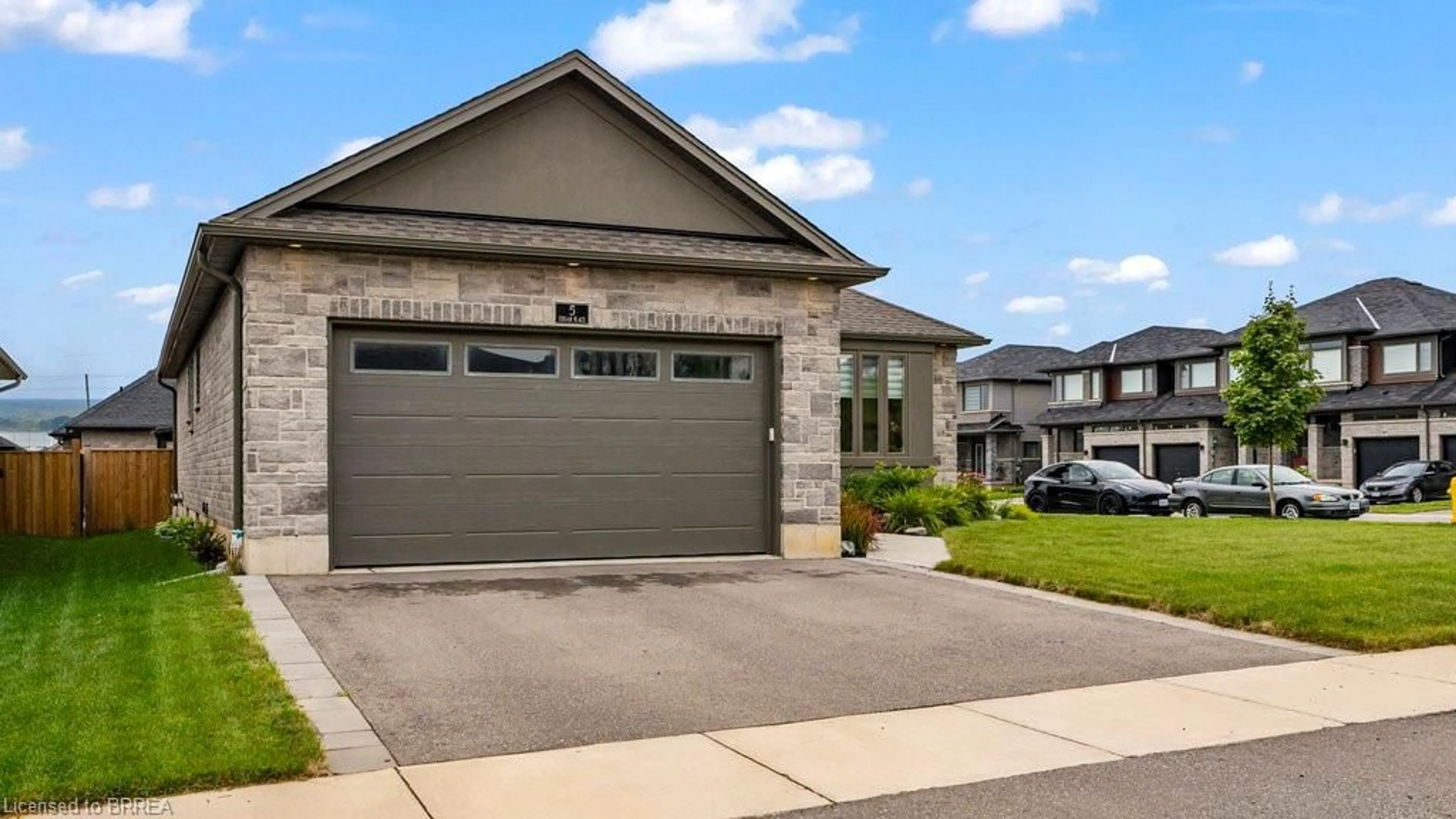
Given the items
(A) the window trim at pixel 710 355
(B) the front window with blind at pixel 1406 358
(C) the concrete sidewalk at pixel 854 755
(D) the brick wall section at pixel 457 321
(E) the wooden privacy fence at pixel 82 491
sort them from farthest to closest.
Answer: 1. (B) the front window with blind at pixel 1406 358
2. (E) the wooden privacy fence at pixel 82 491
3. (A) the window trim at pixel 710 355
4. (D) the brick wall section at pixel 457 321
5. (C) the concrete sidewalk at pixel 854 755

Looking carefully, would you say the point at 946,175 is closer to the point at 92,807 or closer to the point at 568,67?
the point at 568,67

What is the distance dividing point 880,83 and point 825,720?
17.3 m

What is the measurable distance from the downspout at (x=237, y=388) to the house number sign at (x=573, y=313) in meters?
3.41

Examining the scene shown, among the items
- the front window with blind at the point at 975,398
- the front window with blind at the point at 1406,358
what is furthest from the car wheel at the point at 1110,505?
the front window with blind at the point at 975,398

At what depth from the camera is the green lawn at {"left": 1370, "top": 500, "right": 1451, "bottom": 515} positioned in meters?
29.9

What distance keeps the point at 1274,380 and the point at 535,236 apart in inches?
822

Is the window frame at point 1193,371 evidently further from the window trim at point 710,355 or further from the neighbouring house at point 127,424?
the neighbouring house at point 127,424

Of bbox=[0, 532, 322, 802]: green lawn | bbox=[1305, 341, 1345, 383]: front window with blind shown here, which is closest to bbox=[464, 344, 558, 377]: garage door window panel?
bbox=[0, 532, 322, 802]: green lawn

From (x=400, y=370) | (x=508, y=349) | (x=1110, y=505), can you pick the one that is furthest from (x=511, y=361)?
(x=1110, y=505)

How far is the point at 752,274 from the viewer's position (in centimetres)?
1484

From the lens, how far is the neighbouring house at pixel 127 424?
40.4m

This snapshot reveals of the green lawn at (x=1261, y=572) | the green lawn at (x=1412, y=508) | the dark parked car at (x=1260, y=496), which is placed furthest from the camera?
the green lawn at (x=1412, y=508)

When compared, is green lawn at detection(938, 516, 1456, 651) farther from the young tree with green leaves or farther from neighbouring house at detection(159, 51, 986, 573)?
the young tree with green leaves

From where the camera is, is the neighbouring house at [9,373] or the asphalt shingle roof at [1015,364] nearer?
the neighbouring house at [9,373]
